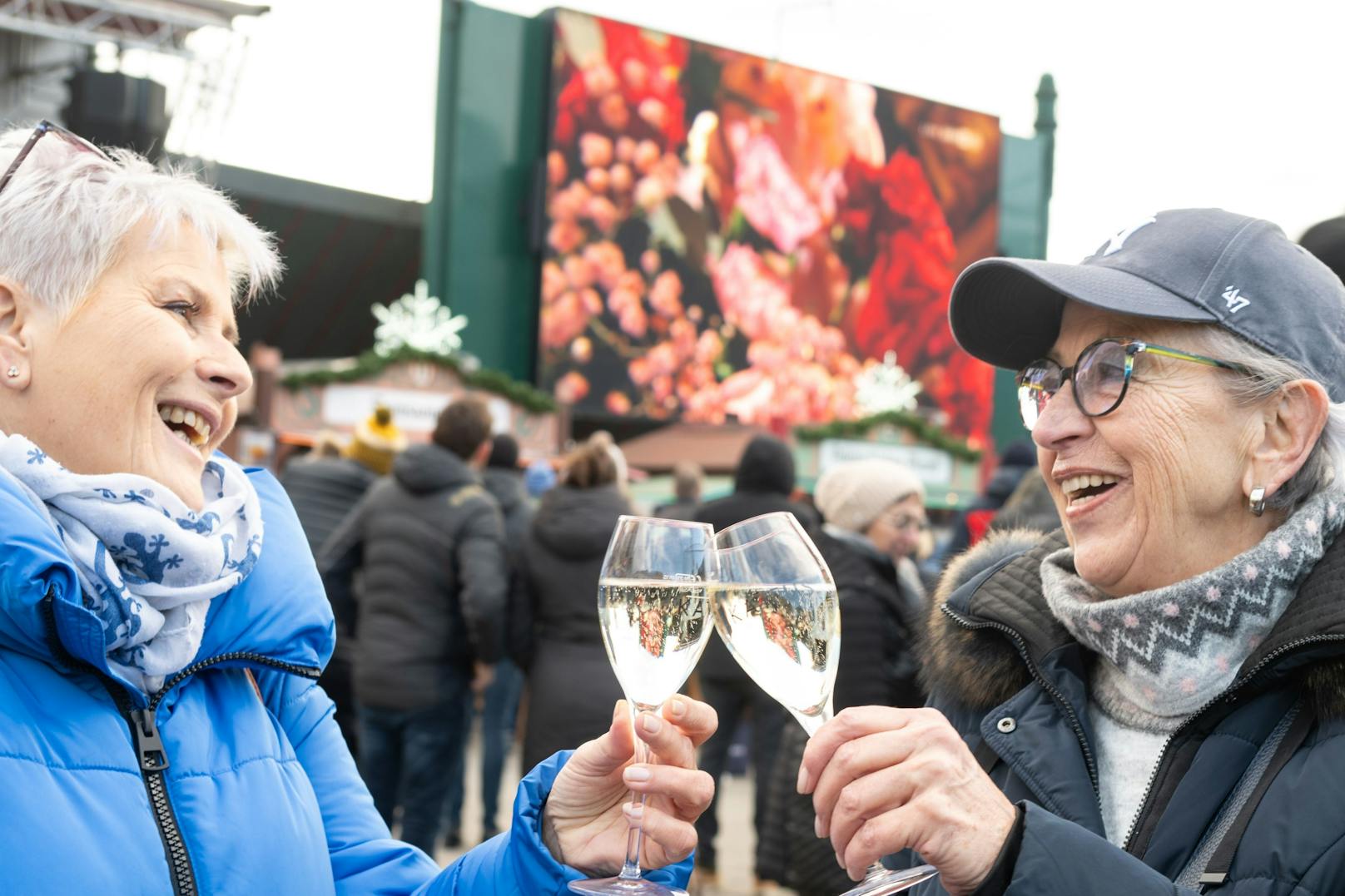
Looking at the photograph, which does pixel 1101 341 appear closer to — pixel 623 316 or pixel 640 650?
pixel 640 650

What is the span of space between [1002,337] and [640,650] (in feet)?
2.23

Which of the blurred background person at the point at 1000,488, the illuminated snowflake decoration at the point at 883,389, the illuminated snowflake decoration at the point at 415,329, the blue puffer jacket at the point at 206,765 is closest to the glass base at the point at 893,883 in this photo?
the blue puffer jacket at the point at 206,765

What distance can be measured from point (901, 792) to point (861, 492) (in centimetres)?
327

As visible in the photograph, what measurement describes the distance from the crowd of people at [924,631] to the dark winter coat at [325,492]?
362cm

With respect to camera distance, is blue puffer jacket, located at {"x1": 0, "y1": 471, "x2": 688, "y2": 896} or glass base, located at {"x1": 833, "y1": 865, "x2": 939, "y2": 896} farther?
blue puffer jacket, located at {"x1": 0, "y1": 471, "x2": 688, "y2": 896}

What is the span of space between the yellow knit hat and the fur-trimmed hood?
3.99 m

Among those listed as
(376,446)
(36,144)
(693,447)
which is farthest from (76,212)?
(693,447)

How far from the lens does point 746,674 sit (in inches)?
173

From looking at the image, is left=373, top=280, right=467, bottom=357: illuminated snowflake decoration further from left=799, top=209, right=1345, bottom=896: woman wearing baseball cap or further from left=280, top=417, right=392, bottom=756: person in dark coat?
left=799, top=209, right=1345, bottom=896: woman wearing baseball cap

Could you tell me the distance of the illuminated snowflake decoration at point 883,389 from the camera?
1656 centimetres

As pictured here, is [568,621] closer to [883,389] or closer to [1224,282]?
[1224,282]

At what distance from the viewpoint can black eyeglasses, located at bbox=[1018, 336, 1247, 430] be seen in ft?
4.56

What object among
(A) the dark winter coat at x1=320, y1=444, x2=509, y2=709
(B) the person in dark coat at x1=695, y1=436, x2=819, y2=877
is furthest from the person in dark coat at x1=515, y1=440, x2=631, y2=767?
(B) the person in dark coat at x1=695, y1=436, x2=819, y2=877

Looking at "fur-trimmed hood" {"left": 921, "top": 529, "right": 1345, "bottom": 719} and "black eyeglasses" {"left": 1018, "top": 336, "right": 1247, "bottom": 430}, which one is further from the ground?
"black eyeglasses" {"left": 1018, "top": 336, "right": 1247, "bottom": 430}
